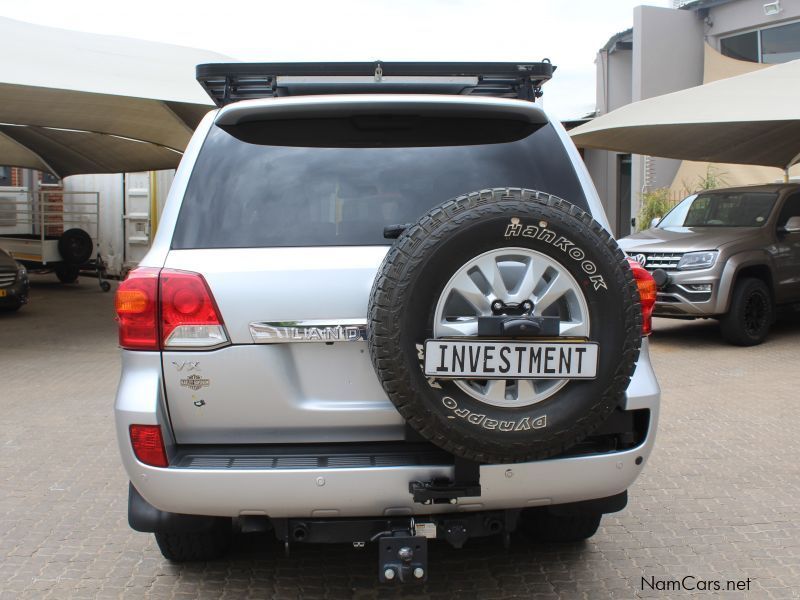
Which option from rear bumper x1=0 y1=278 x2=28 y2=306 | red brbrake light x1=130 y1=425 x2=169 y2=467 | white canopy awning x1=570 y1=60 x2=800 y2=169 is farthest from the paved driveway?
rear bumper x1=0 y1=278 x2=28 y2=306

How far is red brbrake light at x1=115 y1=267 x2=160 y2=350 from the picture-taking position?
2.95m

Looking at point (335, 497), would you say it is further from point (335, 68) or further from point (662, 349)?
point (662, 349)

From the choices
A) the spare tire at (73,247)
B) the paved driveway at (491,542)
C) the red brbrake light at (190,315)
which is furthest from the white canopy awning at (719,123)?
the spare tire at (73,247)

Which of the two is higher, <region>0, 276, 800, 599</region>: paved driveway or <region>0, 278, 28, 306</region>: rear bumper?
<region>0, 278, 28, 306</region>: rear bumper

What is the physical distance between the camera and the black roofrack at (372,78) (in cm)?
367

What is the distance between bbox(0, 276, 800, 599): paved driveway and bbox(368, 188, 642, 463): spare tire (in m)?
1.14

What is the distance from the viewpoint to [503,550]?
4051 millimetres

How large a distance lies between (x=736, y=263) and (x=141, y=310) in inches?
320

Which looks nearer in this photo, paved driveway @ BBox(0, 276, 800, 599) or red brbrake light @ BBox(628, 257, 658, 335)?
red brbrake light @ BBox(628, 257, 658, 335)

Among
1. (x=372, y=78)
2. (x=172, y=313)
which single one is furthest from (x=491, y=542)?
(x=372, y=78)

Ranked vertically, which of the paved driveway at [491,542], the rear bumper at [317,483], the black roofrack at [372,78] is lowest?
the paved driveway at [491,542]

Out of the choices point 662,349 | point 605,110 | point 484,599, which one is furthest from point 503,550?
point 605,110

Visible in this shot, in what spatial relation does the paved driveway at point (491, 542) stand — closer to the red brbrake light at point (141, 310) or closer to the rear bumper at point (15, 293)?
the red brbrake light at point (141, 310)

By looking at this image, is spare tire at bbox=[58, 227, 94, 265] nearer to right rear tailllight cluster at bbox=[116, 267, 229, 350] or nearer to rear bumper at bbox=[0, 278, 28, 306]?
rear bumper at bbox=[0, 278, 28, 306]
